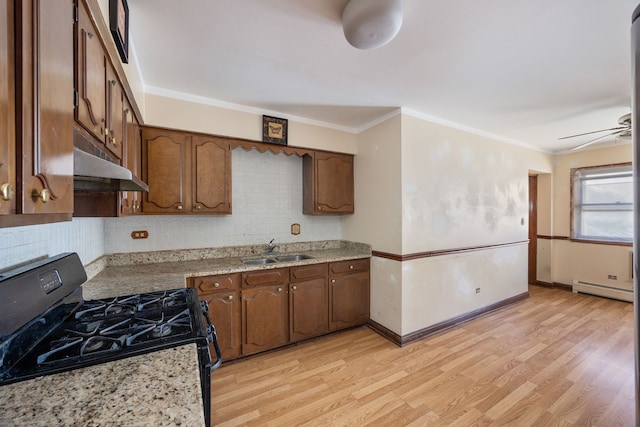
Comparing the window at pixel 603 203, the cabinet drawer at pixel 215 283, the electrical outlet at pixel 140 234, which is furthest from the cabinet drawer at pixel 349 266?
the window at pixel 603 203

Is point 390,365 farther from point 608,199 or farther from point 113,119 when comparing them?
point 608,199

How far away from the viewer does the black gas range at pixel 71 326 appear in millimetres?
832

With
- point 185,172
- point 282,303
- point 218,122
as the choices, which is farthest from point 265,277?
point 218,122

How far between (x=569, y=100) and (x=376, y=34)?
2.40 meters

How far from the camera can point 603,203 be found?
405 centimetres

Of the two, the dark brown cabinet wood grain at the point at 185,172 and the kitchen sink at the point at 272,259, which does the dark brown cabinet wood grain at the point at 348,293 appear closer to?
the kitchen sink at the point at 272,259

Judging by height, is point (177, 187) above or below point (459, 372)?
above

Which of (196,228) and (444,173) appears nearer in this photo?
(196,228)

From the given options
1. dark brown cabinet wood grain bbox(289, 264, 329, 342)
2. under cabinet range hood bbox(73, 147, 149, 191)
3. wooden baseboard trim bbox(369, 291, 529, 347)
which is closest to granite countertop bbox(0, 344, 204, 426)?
under cabinet range hood bbox(73, 147, 149, 191)

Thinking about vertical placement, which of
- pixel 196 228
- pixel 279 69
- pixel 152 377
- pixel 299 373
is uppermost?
pixel 279 69

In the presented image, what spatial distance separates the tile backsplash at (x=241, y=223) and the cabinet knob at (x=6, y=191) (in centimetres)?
145

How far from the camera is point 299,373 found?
7.22 feet

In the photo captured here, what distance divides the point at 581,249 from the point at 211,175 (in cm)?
564

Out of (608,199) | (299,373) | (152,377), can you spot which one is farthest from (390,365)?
(608,199)
